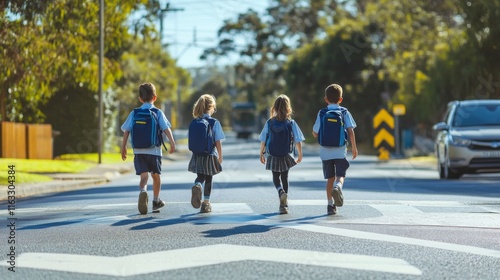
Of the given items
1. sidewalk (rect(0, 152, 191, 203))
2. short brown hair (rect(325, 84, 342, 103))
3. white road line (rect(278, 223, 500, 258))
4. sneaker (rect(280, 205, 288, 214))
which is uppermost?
short brown hair (rect(325, 84, 342, 103))

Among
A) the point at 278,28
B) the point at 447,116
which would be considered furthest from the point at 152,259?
the point at 278,28

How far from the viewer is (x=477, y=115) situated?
76.0ft

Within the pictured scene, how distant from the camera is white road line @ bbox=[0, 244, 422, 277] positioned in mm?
8078

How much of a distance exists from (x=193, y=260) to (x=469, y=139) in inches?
569

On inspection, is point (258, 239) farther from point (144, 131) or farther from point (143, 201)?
point (144, 131)

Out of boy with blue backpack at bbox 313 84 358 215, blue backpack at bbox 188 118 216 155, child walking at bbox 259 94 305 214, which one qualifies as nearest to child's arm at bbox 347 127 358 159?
boy with blue backpack at bbox 313 84 358 215

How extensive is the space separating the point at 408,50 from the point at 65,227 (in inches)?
1752

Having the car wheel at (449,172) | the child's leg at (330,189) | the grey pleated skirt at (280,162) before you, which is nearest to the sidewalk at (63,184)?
the grey pleated skirt at (280,162)

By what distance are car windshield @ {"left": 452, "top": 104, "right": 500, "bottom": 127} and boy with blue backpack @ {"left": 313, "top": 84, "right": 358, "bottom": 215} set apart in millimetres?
10781

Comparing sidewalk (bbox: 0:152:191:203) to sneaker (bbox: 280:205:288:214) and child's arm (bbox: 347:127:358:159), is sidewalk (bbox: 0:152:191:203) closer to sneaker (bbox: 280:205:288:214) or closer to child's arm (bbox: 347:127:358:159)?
sneaker (bbox: 280:205:288:214)

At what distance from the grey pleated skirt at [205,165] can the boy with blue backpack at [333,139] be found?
4.44ft

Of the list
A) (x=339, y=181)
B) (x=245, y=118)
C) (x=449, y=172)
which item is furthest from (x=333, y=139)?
(x=245, y=118)

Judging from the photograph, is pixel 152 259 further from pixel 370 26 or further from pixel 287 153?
pixel 370 26

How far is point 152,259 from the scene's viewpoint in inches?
337
